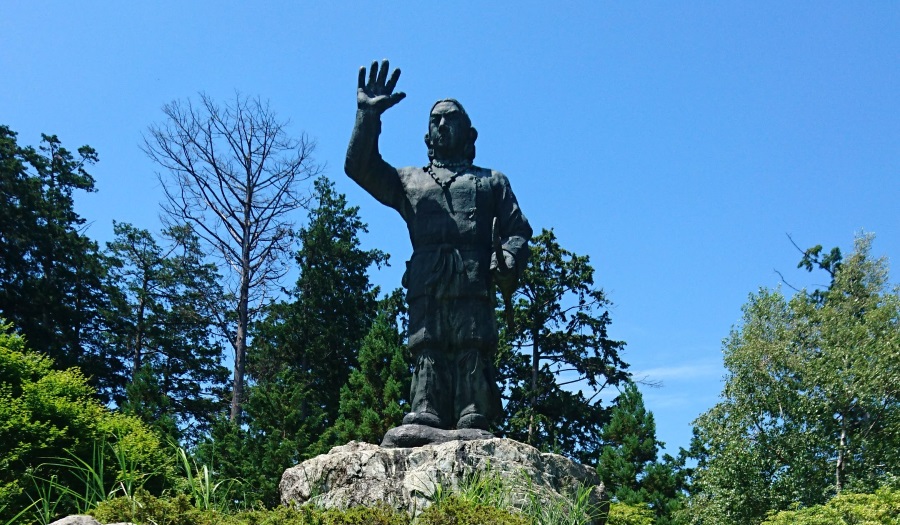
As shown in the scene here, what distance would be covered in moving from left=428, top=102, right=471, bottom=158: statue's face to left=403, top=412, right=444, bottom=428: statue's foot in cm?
213

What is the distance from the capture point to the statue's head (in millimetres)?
7832

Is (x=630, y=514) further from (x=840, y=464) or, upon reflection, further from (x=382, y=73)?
(x=382, y=73)

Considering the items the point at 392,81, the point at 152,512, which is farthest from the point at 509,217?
the point at 152,512

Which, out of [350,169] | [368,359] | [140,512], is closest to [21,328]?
[368,359]

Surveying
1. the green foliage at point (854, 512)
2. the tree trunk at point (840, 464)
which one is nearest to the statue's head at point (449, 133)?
the green foliage at point (854, 512)

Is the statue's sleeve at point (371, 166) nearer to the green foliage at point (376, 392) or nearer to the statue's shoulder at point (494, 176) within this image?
the statue's shoulder at point (494, 176)

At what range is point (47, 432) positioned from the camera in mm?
12438

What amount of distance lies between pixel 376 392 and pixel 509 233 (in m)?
13.1

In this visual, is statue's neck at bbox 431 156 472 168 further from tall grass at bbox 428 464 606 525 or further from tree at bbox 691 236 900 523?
tree at bbox 691 236 900 523

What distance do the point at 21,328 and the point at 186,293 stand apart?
4.33 meters

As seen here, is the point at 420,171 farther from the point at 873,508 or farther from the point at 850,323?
the point at 850,323

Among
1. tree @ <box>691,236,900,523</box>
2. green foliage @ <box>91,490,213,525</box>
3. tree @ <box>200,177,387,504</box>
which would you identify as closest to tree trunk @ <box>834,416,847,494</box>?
tree @ <box>691,236,900,523</box>

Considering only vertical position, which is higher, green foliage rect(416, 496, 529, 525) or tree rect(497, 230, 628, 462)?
tree rect(497, 230, 628, 462)

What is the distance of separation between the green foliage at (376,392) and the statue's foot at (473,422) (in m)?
11.9
